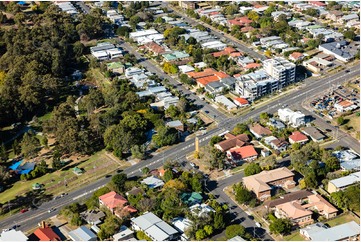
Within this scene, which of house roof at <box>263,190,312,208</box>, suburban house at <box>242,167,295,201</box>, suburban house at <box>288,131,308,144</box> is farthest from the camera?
suburban house at <box>288,131,308,144</box>

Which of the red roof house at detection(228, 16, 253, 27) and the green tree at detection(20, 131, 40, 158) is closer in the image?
the green tree at detection(20, 131, 40, 158)

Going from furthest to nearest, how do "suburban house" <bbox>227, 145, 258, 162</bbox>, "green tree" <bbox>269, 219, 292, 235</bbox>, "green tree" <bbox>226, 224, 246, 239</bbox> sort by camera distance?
"suburban house" <bbox>227, 145, 258, 162</bbox> < "green tree" <bbox>269, 219, 292, 235</bbox> < "green tree" <bbox>226, 224, 246, 239</bbox>

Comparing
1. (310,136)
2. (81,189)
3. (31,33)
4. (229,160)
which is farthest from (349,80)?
(31,33)

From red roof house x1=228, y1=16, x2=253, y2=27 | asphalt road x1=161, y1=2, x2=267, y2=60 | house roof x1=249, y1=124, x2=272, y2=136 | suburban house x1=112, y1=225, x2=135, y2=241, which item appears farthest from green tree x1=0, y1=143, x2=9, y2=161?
red roof house x1=228, y1=16, x2=253, y2=27

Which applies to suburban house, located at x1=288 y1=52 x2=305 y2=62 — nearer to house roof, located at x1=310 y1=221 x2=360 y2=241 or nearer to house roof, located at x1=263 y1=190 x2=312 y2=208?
house roof, located at x1=263 y1=190 x2=312 y2=208

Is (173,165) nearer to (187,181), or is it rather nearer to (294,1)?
(187,181)

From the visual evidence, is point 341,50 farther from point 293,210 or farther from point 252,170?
point 293,210

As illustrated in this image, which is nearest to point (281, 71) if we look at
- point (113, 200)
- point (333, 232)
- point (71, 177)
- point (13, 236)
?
point (333, 232)

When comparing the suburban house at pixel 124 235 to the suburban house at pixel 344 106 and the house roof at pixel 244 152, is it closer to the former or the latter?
the house roof at pixel 244 152
